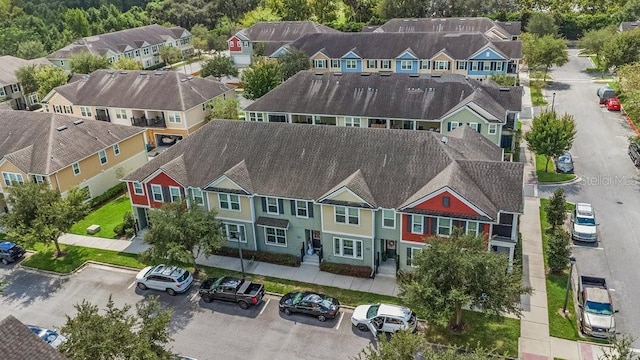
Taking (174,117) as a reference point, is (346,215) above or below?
below

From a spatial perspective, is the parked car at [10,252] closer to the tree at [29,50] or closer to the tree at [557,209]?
the tree at [557,209]

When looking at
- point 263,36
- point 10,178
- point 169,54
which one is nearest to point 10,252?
point 10,178

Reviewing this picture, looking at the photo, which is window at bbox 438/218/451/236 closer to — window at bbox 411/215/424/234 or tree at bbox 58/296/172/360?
window at bbox 411/215/424/234

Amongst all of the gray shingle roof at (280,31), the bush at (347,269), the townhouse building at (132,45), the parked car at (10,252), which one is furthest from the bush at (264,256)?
the gray shingle roof at (280,31)

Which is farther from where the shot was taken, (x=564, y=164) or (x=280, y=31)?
(x=280, y=31)

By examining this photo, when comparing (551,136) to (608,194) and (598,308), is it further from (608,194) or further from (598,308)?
(598,308)

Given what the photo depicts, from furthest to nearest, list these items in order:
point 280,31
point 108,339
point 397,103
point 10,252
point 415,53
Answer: point 280,31 < point 415,53 < point 397,103 < point 10,252 < point 108,339

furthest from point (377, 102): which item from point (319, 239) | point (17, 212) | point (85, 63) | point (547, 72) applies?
point (85, 63)

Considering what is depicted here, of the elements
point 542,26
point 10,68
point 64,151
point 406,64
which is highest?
point 542,26
